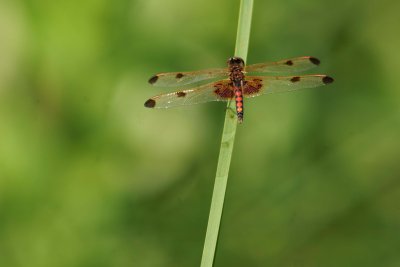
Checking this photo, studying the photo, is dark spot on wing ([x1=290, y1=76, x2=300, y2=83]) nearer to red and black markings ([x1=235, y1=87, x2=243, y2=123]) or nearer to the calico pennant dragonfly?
the calico pennant dragonfly

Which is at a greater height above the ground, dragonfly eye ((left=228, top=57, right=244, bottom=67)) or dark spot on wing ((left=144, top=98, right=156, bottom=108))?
dragonfly eye ((left=228, top=57, right=244, bottom=67))

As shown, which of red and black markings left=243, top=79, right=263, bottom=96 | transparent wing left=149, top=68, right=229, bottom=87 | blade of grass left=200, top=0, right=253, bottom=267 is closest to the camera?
blade of grass left=200, top=0, right=253, bottom=267

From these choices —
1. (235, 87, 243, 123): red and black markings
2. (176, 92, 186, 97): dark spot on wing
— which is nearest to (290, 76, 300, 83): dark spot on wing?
(235, 87, 243, 123): red and black markings

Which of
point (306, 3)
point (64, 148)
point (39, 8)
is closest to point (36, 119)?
point (64, 148)

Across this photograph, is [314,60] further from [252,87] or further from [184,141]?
[184,141]

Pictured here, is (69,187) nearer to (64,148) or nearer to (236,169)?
(64,148)

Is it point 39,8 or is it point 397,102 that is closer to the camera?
point 39,8

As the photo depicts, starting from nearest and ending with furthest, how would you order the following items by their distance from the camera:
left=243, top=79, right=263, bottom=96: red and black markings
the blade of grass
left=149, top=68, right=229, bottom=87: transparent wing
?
the blade of grass
left=149, top=68, right=229, bottom=87: transparent wing
left=243, top=79, right=263, bottom=96: red and black markings

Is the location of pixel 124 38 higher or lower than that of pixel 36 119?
higher
